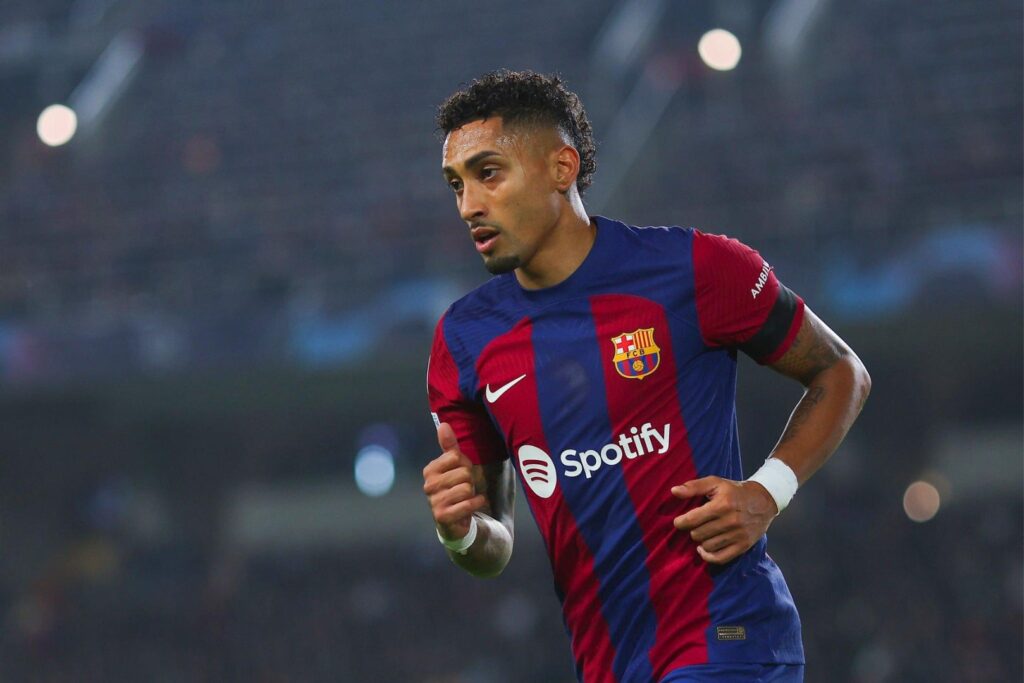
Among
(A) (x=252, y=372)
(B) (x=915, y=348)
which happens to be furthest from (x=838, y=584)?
(A) (x=252, y=372)

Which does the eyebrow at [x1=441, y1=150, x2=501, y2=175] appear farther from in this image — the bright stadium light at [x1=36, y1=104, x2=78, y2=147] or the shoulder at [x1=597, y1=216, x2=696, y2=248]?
the bright stadium light at [x1=36, y1=104, x2=78, y2=147]

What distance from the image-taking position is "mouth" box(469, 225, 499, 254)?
3289 millimetres

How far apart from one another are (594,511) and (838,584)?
1261 cm

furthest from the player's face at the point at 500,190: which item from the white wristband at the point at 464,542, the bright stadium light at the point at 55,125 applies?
the bright stadium light at the point at 55,125

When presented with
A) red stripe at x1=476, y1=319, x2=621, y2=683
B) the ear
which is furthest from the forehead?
red stripe at x1=476, y1=319, x2=621, y2=683

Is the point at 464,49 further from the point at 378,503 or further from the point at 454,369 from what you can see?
the point at 454,369

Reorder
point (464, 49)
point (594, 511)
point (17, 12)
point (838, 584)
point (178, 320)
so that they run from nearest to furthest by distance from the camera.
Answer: point (594, 511) < point (838, 584) < point (178, 320) < point (464, 49) < point (17, 12)

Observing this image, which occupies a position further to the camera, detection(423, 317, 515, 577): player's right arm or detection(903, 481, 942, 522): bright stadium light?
detection(903, 481, 942, 522): bright stadium light

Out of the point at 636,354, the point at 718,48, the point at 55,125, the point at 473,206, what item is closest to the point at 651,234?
the point at 636,354

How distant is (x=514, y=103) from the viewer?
3.37 m

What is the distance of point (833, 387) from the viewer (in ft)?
10.9

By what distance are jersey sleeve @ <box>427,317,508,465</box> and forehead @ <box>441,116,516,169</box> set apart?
1.44ft

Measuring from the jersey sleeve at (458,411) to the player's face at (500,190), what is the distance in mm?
305

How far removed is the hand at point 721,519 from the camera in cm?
299
